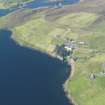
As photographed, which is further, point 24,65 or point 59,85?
point 24,65

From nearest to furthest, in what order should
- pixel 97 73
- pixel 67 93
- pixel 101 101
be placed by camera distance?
pixel 101 101, pixel 67 93, pixel 97 73

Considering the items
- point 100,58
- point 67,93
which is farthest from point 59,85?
point 100,58

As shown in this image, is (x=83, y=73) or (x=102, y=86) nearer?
(x=102, y=86)

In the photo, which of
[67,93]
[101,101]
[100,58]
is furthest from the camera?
[100,58]

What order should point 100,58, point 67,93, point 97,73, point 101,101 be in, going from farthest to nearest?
point 100,58 < point 97,73 < point 67,93 < point 101,101

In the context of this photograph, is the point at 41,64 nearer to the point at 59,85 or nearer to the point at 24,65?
the point at 24,65

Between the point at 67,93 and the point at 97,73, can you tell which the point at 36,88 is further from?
the point at 97,73

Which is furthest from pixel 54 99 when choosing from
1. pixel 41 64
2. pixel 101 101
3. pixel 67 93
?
pixel 41 64

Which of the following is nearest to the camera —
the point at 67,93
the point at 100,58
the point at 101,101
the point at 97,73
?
the point at 101,101
